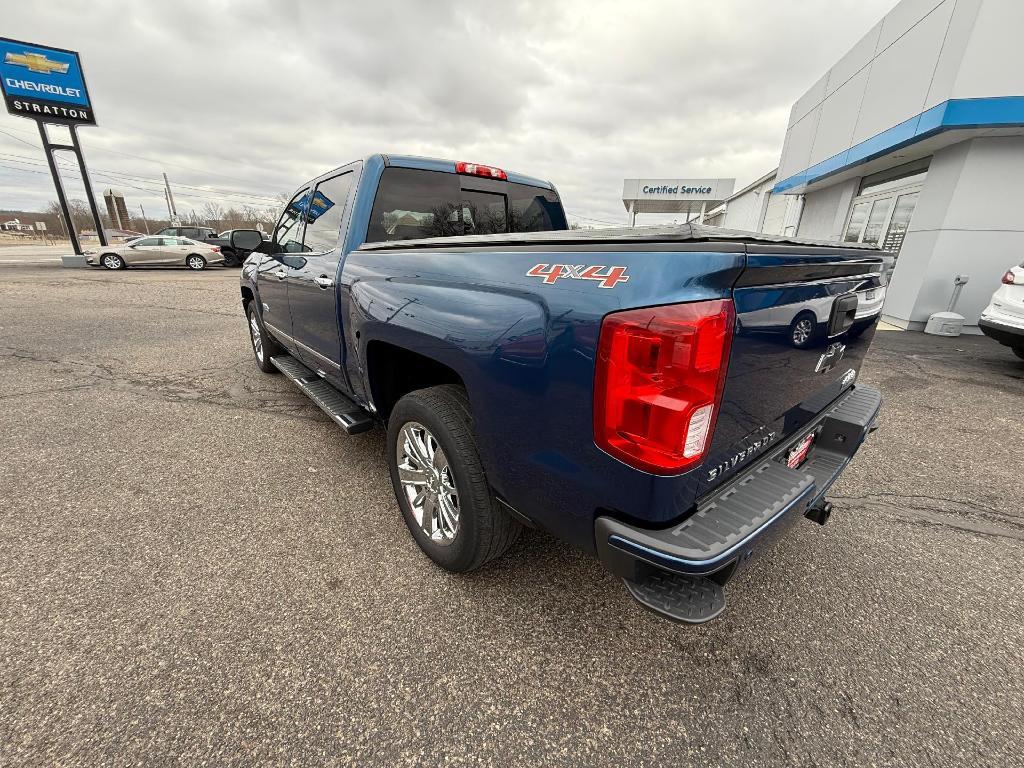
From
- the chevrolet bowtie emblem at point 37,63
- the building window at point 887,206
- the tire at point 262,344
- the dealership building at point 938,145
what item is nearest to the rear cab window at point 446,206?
the tire at point 262,344

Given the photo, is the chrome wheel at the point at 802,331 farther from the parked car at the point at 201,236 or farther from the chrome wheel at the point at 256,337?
the parked car at the point at 201,236

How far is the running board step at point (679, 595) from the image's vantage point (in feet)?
4.37

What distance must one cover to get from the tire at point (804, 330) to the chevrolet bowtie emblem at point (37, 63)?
26.6 meters

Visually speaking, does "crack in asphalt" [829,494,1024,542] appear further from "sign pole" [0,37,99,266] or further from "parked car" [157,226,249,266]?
"sign pole" [0,37,99,266]

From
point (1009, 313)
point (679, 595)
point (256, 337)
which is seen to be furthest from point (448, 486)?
point (1009, 313)

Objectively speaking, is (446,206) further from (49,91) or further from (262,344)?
(49,91)

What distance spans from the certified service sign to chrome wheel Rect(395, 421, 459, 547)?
24799mm

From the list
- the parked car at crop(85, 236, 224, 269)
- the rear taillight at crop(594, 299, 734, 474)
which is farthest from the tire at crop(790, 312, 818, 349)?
the parked car at crop(85, 236, 224, 269)

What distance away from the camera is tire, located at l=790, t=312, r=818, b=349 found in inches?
59.6

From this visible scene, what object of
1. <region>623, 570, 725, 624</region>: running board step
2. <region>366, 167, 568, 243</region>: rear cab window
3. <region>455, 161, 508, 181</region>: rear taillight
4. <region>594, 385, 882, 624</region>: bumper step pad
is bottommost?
<region>623, 570, 725, 624</region>: running board step

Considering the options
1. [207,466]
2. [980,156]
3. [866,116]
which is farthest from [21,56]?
[980,156]

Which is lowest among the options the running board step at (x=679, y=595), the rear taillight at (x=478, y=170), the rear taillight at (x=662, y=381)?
the running board step at (x=679, y=595)

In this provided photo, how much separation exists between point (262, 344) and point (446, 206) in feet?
10.1

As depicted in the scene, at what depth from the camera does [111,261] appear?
1717 cm
